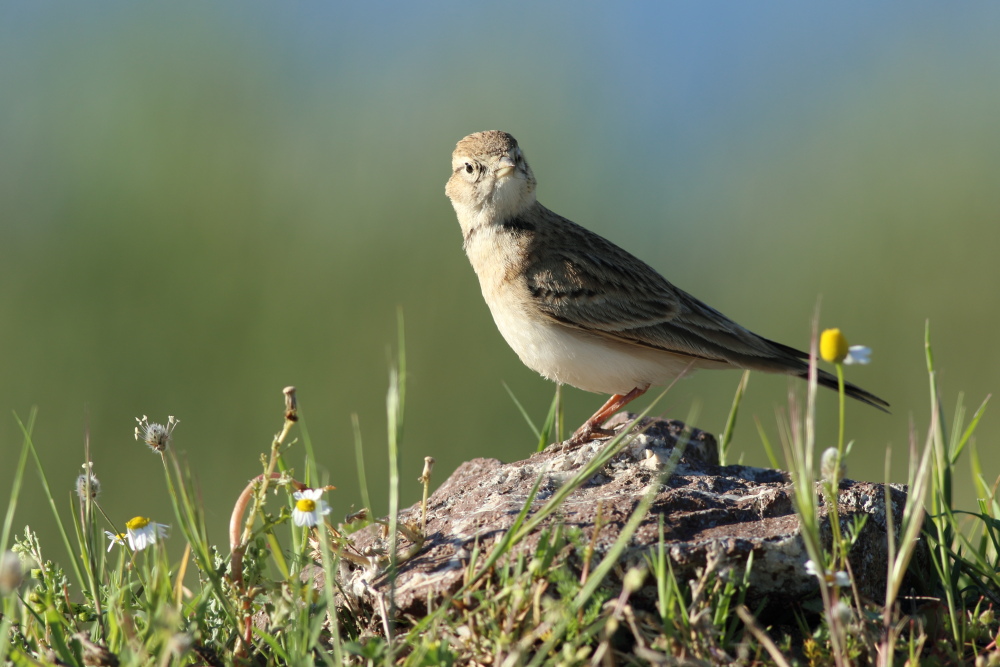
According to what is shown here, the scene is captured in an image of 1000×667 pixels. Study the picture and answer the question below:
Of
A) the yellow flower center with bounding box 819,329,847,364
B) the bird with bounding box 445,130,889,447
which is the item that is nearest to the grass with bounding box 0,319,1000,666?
the yellow flower center with bounding box 819,329,847,364

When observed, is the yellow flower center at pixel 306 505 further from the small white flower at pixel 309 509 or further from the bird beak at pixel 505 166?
the bird beak at pixel 505 166

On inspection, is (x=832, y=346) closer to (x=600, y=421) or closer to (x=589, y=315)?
(x=600, y=421)

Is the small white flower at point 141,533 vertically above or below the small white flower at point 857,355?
below

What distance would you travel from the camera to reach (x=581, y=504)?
12.1ft

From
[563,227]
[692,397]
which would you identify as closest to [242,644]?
[563,227]

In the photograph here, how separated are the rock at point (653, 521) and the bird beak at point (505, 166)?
2.35m

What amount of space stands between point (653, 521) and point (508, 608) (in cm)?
75

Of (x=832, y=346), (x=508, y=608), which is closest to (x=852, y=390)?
(x=832, y=346)

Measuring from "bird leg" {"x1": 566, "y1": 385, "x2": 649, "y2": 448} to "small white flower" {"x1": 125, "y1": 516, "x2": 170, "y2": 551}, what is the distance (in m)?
1.97

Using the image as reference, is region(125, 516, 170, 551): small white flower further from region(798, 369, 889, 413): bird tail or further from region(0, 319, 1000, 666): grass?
region(798, 369, 889, 413): bird tail

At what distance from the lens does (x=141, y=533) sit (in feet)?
12.1

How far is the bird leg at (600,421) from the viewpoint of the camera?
5034mm

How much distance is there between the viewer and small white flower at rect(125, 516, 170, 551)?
3.60m

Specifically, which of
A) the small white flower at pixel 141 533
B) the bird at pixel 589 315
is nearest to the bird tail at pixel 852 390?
the bird at pixel 589 315
